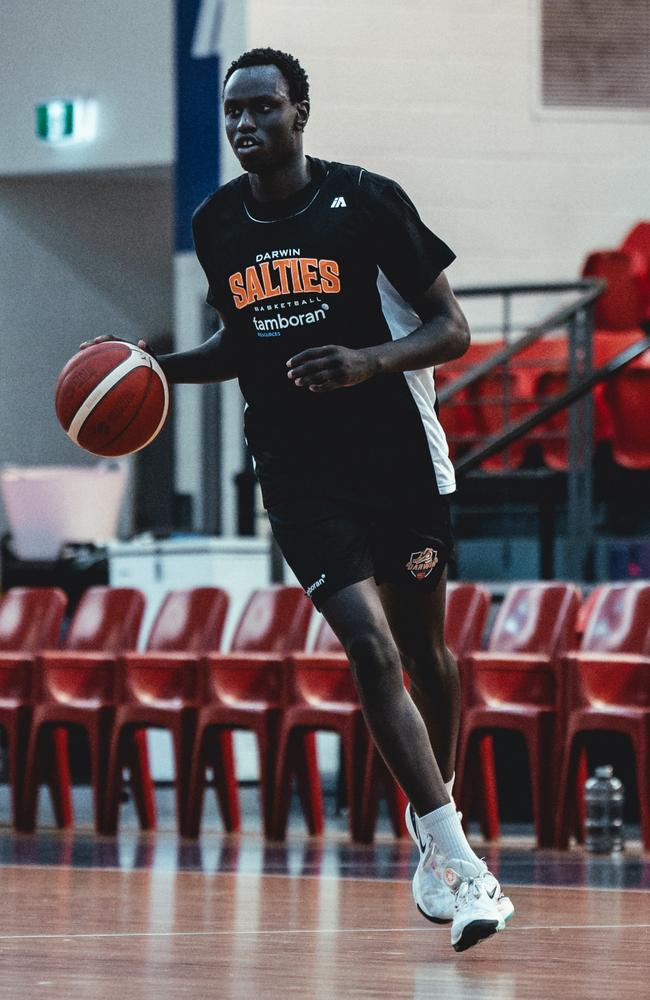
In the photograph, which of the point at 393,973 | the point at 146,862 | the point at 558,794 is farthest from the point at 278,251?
the point at 558,794

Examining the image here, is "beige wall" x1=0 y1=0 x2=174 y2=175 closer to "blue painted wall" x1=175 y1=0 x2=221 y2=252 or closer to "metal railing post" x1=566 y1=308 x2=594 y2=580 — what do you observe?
"blue painted wall" x1=175 y1=0 x2=221 y2=252

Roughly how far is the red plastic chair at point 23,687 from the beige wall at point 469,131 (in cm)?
387

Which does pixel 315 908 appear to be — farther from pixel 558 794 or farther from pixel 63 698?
pixel 63 698

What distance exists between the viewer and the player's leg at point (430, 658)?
349 cm

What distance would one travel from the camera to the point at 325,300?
3416 mm

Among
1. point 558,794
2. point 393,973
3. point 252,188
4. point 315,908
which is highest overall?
point 252,188

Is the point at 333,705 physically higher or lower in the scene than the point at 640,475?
lower

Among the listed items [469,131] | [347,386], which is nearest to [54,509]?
→ [469,131]

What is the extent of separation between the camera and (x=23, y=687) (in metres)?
7.40

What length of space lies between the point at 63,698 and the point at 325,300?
13.8 ft

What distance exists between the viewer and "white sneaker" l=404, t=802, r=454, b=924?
326 centimetres

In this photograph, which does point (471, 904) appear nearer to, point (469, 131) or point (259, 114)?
point (259, 114)

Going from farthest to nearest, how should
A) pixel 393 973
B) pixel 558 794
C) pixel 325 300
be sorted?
pixel 558 794
pixel 325 300
pixel 393 973

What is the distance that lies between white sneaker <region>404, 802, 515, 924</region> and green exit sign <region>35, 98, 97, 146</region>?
1033 cm
